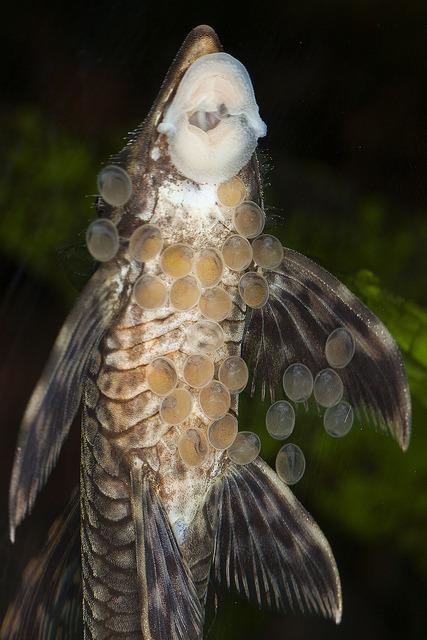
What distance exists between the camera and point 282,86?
45.8 inches

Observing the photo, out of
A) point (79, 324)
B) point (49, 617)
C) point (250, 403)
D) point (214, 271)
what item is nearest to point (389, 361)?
point (250, 403)

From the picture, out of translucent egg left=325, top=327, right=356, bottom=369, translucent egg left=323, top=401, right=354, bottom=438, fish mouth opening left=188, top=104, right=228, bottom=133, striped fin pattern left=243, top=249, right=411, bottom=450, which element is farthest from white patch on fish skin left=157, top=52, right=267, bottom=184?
translucent egg left=323, top=401, right=354, bottom=438

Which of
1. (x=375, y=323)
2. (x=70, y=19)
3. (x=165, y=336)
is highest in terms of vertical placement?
(x=70, y=19)

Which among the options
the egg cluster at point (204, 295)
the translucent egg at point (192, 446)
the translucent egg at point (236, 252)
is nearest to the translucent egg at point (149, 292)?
the egg cluster at point (204, 295)

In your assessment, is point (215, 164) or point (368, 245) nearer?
point (215, 164)

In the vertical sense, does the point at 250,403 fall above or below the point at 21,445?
above

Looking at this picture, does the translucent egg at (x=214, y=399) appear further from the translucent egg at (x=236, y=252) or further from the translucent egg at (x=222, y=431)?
the translucent egg at (x=236, y=252)

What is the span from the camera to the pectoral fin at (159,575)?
91 centimetres

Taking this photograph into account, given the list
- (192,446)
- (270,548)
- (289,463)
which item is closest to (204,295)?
(192,446)

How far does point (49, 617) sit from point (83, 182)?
27.5 inches

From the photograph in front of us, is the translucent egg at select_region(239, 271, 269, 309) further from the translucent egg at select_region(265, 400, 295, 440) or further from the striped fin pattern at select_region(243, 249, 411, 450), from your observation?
the translucent egg at select_region(265, 400, 295, 440)

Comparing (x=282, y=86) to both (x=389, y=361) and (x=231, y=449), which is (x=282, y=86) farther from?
(x=231, y=449)

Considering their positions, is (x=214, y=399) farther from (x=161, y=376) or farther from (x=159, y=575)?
(x=159, y=575)

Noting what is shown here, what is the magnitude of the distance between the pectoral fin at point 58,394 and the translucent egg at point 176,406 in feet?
0.41
